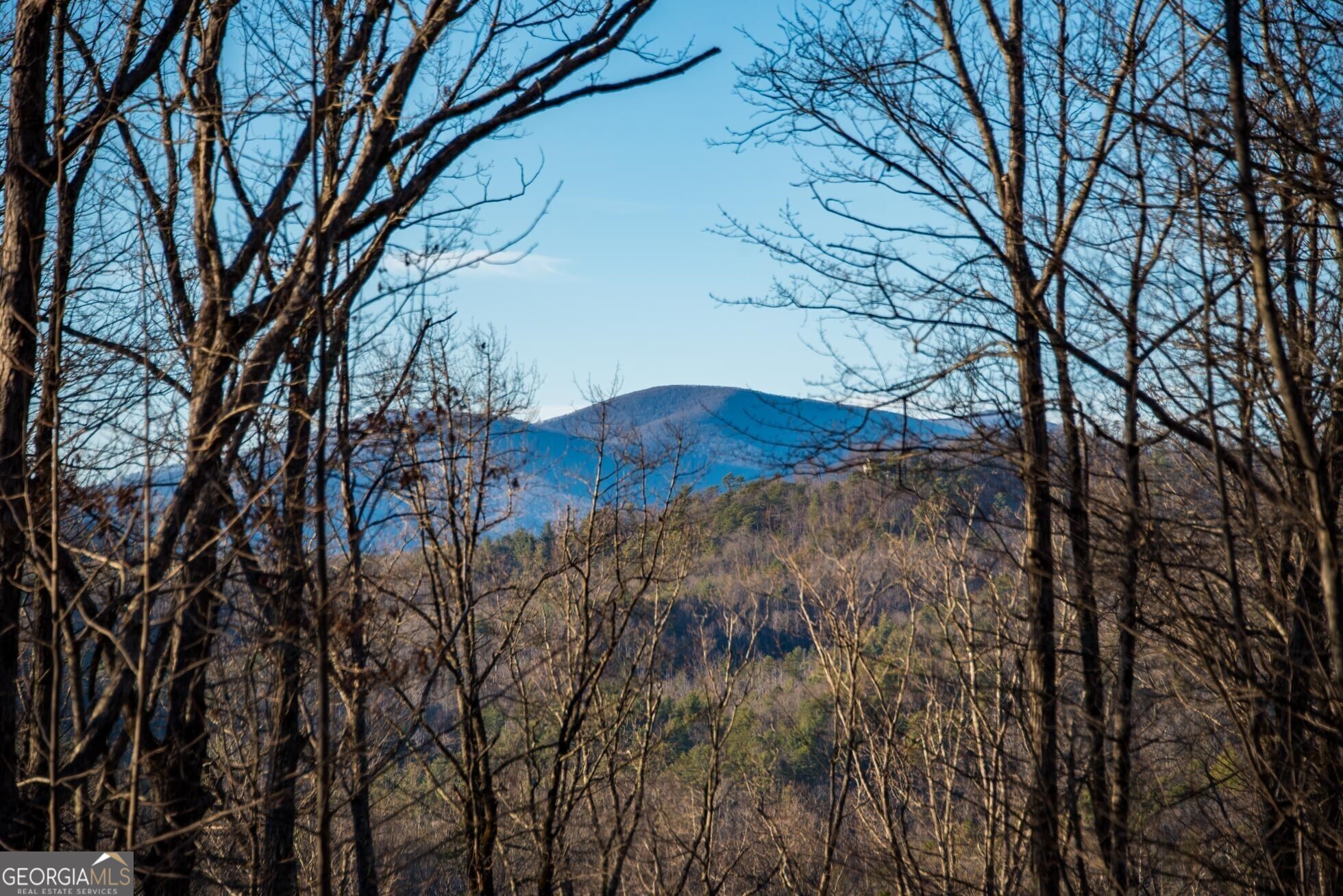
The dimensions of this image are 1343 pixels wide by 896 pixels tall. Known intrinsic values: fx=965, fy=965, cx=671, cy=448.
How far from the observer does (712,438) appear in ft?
29.6

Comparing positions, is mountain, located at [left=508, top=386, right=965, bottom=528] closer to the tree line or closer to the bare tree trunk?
the tree line

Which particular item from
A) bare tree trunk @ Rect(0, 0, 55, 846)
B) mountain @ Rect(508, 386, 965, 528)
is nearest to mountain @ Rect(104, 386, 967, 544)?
mountain @ Rect(508, 386, 965, 528)

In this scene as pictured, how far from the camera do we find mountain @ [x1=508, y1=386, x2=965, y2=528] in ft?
17.0

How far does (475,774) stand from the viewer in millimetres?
5766

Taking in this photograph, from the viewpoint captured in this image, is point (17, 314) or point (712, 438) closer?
point (17, 314)

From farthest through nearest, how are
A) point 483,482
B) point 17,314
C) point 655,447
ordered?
point 655,447, point 483,482, point 17,314

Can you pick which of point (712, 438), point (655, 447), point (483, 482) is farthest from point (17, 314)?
point (655, 447)

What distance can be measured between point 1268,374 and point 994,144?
2474mm

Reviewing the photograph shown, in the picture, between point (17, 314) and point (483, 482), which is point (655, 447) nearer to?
point (483, 482)

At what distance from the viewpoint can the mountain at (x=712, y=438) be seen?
5.19 m

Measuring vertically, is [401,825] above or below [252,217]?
below

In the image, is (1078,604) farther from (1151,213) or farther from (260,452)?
(260,452)

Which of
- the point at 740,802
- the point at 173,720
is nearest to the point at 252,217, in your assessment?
the point at 173,720

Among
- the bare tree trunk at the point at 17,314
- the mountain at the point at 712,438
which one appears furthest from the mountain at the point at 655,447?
the bare tree trunk at the point at 17,314
